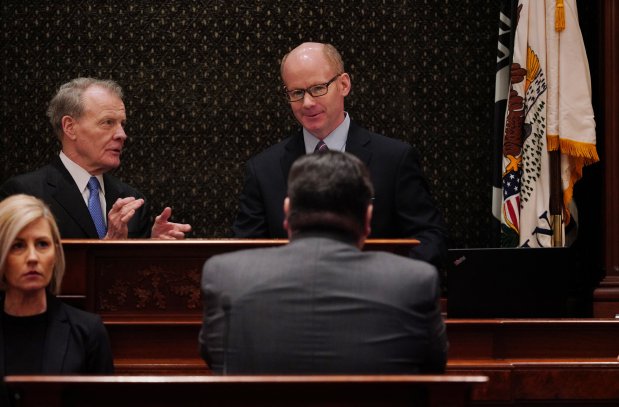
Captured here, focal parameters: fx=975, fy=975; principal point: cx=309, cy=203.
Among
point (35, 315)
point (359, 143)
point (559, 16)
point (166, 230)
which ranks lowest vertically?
point (35, 315)

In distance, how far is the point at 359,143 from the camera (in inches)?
163

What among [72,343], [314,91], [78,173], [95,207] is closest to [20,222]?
Result: [72,343]

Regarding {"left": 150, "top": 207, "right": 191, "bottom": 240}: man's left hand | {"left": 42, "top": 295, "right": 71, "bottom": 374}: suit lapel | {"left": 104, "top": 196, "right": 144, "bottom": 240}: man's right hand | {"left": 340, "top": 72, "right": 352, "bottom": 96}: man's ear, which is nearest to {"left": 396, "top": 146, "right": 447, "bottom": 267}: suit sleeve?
{"left": 340, "top": 72, "right": 352, "bottom": 96}: man's ear

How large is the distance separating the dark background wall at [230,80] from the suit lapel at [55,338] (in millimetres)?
2993

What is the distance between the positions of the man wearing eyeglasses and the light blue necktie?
24.0 inches

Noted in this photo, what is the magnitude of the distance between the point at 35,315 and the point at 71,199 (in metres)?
1.25

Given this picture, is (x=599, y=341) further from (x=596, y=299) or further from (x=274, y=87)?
(x=274, y=87)

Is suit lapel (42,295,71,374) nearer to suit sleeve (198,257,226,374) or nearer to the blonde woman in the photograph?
the blonde woman

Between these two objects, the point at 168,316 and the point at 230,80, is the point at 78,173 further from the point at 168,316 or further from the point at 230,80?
the point at 230,80

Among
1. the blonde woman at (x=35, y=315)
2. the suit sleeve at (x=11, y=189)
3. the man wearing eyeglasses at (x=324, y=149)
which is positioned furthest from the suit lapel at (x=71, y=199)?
the blonde woman at (x=35, y=315)

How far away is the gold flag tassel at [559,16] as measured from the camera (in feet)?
17.5

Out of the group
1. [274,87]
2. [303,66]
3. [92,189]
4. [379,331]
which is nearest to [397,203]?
[303,66]

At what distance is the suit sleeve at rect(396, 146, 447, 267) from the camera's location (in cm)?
379

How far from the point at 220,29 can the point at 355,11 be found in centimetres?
85
